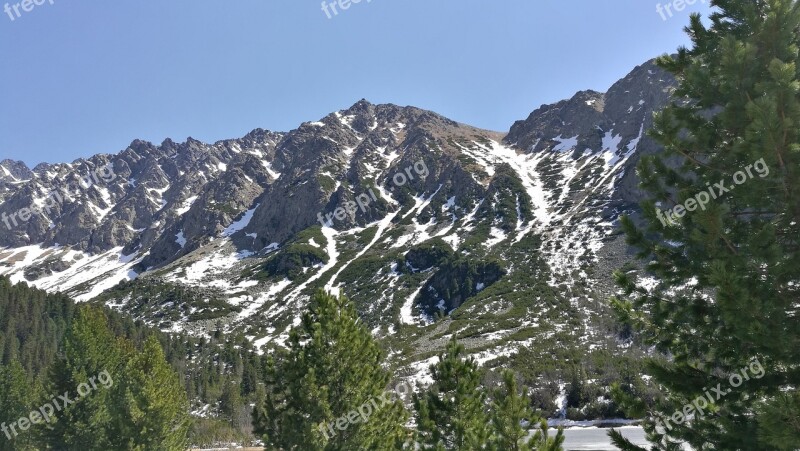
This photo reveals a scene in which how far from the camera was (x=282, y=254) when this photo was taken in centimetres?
18475

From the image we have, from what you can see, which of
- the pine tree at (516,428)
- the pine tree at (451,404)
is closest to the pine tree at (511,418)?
the pine tree at (516,428)

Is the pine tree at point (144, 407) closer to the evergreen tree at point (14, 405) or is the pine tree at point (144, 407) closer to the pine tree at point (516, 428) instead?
the evergreen tree at point (14, 405)

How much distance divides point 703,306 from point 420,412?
8.62 m

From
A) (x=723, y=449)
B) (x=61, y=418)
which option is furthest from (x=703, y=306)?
(x=61, y=418)

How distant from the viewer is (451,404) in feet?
44.3

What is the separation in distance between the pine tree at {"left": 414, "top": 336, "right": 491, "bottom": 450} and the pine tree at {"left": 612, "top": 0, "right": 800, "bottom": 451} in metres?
6.16

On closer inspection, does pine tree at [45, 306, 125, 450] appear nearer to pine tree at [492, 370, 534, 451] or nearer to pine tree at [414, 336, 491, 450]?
pine tree at [414, 336, 491, 450]

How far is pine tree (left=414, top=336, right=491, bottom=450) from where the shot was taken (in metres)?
13.2
